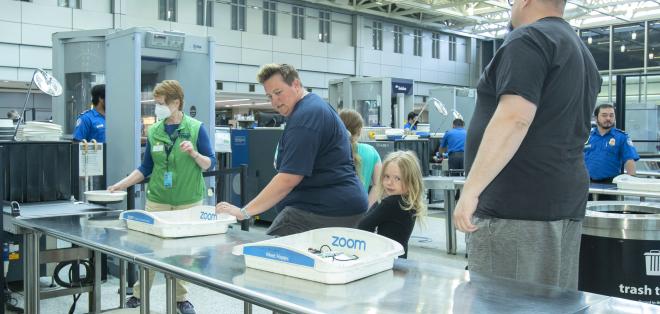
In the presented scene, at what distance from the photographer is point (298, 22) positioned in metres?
16.8

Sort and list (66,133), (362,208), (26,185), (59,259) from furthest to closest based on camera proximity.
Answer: (66,133), (26,185), (59,259), (362,208)

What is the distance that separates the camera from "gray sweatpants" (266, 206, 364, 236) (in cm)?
262

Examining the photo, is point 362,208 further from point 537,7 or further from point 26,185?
point 26,185

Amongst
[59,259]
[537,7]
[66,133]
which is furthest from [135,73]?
[537,7]

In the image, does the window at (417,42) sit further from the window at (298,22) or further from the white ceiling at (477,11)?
the window at (298,22)

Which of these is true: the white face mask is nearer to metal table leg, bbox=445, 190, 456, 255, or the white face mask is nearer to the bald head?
the bald head

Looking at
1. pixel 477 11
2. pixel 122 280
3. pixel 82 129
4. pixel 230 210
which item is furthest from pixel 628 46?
pixel 230 210

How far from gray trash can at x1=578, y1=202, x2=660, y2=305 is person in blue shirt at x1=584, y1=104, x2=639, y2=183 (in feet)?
11.9

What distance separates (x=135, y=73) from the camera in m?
5.00

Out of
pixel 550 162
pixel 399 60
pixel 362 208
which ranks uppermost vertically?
pixel 399 60

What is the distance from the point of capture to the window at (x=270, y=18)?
16094 mm

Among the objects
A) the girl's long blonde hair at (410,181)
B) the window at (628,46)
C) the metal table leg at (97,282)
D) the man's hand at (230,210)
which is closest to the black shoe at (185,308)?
the metal table leg at (97,282)

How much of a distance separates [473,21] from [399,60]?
2730 mm

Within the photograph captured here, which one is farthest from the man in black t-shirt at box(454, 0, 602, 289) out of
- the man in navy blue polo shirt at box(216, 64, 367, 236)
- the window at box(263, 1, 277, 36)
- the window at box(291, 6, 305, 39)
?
the window at box(291, 6, 305, 39)
